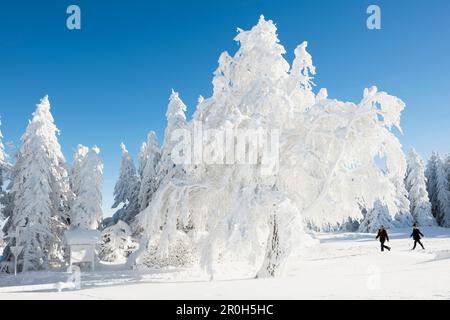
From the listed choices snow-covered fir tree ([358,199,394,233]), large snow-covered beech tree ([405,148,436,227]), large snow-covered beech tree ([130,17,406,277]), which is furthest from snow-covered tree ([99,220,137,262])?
large snow-covered beech tree ([405,148,436,227])

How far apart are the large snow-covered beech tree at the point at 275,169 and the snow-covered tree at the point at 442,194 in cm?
5009

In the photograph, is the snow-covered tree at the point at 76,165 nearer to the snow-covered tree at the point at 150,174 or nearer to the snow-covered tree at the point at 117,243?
the snow-covered tree at the point at 117,243

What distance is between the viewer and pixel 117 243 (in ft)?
98.5

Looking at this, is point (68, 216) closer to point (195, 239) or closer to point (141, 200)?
point (141, 200)

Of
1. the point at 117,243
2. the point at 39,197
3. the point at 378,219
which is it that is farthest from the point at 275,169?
the point at 378,219

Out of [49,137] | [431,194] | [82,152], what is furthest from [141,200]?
[431,194]

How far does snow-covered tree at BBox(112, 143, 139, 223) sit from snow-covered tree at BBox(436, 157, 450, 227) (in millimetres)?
45852

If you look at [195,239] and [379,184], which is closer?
[379,184]

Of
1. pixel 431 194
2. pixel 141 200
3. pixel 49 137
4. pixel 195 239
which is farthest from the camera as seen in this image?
pixel 431 194

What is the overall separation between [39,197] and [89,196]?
20.4 feet

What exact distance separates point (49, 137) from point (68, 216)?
7.11 metres
